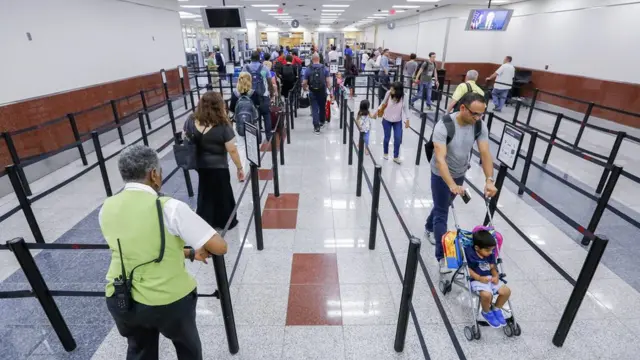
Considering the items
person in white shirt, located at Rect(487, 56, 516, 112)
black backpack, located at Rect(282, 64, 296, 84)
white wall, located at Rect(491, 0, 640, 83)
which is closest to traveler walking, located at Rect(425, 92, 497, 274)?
black backpack, located at Rect(282, 64, 296, 84)

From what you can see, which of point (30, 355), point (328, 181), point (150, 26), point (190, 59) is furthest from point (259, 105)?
point (190, 59)

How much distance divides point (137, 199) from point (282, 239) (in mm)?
2344

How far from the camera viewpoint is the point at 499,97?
33.2 ft

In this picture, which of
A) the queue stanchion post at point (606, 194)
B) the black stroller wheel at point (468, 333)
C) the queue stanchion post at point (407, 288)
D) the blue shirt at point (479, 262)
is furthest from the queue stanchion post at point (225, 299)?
the queue stanchion post at point (606, 194)

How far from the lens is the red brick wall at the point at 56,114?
502cm

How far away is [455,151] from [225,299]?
218 cm

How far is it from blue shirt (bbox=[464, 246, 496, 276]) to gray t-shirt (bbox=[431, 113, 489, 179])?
76cm

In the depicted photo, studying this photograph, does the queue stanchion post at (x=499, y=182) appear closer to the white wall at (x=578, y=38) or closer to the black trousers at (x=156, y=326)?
the black trousers at (x=156, y=326)

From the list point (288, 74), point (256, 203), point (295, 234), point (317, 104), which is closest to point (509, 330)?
point (295, 234)

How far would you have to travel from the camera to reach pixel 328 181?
5125 millimetres

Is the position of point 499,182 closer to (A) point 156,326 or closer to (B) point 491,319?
(B) point 491,319

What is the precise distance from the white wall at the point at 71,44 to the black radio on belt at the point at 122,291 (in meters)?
5.29

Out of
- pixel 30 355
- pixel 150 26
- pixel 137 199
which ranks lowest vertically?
pixel 30 355

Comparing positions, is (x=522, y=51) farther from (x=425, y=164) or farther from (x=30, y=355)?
(x=30, y=355)
